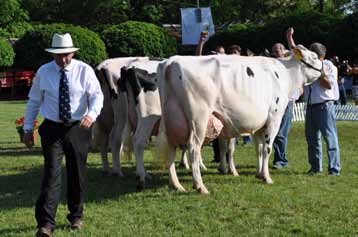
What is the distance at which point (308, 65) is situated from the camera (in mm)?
10516

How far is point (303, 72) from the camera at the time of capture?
34.5ft

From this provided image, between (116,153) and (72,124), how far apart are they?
4.00 meters

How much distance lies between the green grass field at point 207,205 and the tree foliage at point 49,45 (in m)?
30.2

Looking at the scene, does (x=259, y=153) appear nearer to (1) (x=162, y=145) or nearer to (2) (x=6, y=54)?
(1) (x=162, y=145)

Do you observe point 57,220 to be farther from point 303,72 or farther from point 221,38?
point 221,38

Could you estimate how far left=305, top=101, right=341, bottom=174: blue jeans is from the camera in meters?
10.6

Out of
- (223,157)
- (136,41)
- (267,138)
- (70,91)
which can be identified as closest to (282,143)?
(223,157)

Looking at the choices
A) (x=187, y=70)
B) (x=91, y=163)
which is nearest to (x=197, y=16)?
(x=91, y=163)

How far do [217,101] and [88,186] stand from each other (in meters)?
2.55

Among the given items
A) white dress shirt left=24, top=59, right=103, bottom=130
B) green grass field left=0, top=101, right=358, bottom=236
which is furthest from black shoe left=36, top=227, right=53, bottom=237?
white dress shirt left=24, top=59, right=103, bottom=130

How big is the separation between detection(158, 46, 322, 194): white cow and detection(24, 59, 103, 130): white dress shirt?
2215 millimetres

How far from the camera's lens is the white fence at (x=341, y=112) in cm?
2086

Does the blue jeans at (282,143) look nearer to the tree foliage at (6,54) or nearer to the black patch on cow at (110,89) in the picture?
the black patch on cow at (110,89)

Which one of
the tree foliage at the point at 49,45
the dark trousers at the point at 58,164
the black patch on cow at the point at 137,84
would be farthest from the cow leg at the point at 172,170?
the tree foliage at the point at 49,45
